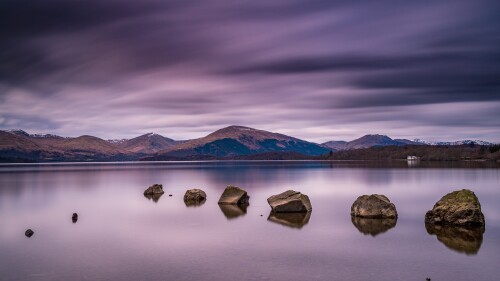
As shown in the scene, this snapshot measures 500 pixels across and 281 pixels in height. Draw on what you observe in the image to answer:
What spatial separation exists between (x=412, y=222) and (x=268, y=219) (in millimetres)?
12807

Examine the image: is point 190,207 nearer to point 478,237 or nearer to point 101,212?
point 101,212

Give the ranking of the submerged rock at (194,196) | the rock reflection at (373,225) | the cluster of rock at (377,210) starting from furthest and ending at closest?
the submerged rock at (194,196) → the cluster of rock at (377,210) → the rock reflection at (373,225)

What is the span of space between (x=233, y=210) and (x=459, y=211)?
23.1 metres

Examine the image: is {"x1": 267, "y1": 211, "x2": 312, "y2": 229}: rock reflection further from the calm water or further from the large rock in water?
the large rock in water

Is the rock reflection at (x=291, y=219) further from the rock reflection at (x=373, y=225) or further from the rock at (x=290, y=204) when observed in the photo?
the rock reflection at (x=373, y=225)

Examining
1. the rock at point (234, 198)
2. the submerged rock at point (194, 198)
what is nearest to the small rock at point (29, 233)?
the submerged rock at point (194, 198)

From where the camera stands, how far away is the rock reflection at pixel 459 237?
91.6 feet

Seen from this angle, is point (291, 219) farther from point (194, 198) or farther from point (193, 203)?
point (194, 198)

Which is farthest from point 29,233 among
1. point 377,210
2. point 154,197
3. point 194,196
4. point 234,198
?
point 154,197

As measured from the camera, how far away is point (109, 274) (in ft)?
72.2

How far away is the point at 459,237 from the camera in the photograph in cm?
3134

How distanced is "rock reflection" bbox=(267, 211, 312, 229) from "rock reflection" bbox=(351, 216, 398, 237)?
Answer: 4508 millimetres

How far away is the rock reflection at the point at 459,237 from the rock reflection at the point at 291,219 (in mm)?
10381

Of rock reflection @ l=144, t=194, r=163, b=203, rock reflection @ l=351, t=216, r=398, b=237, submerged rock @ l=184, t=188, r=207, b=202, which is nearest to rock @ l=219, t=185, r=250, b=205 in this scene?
submerged rock @ l=184, t=188, r=207, b=202
